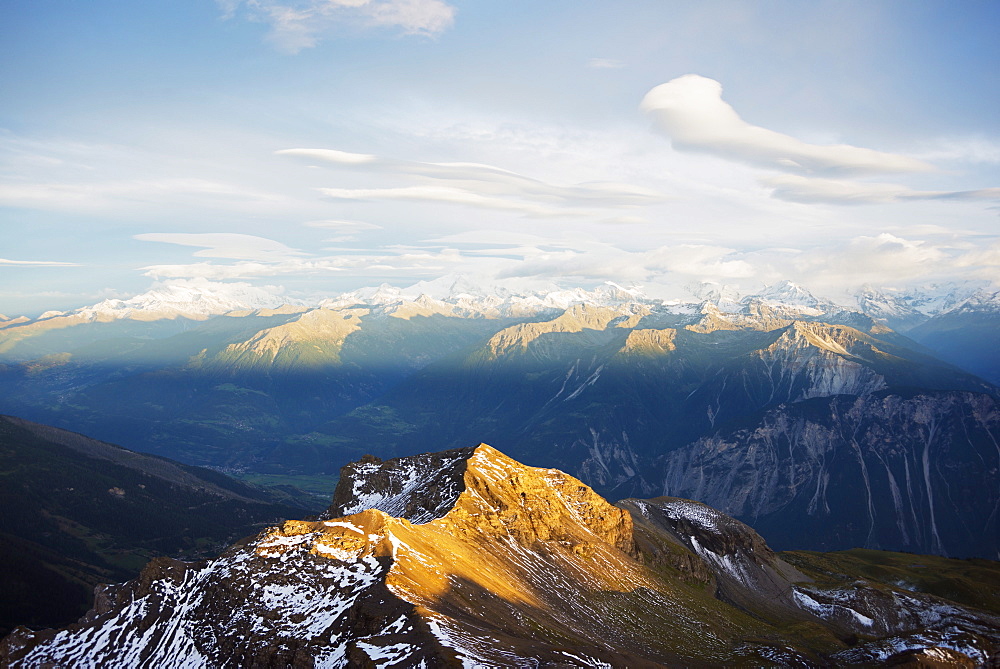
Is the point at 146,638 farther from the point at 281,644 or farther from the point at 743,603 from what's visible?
the point at 743,603

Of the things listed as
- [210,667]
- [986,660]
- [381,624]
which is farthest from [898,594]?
[210,667]

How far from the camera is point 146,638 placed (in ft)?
297

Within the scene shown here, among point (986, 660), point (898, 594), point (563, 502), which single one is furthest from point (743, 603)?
point (986, 660)

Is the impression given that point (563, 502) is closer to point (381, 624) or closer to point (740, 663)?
point (740, 663)

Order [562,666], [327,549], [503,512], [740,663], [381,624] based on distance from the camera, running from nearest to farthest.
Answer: [562,666], [381,624], [327,549], [740,663], [503,512]

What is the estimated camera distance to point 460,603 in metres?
94.1

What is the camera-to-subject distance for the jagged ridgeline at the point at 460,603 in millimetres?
83375

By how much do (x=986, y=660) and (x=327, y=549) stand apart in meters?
108

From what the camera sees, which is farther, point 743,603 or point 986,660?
point 743,603

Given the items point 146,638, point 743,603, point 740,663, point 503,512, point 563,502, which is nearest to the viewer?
point 146,638

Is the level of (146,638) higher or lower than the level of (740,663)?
higher

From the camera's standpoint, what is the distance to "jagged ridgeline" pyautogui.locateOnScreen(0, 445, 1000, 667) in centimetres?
8338

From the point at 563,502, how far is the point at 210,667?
94.8 m

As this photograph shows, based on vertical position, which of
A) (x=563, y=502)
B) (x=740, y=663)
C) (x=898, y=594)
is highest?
(x=563, y=502)
